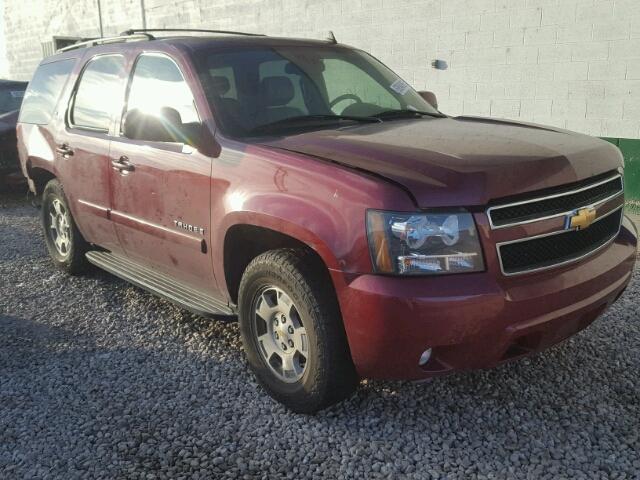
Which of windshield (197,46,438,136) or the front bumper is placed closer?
the front bumper

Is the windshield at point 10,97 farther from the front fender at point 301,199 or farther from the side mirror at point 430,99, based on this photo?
the front fender at point 301,199

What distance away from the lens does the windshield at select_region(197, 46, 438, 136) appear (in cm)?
350

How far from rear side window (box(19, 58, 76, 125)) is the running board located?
1354 mm

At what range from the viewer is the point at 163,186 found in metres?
3.65

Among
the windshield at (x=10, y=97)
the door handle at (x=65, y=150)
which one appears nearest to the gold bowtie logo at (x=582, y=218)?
the door handle at (x=65, y=150)

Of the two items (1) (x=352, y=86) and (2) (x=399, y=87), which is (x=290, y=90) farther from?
(2) (x=399, y=87)

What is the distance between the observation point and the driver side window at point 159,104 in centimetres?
346

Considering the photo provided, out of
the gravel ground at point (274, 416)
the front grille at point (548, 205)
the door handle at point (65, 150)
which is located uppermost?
the front grille at point (548, 205)

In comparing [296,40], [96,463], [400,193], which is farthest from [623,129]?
[96,463]

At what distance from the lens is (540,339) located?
276 centimetres

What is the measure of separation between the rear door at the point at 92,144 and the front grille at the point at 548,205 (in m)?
2.71

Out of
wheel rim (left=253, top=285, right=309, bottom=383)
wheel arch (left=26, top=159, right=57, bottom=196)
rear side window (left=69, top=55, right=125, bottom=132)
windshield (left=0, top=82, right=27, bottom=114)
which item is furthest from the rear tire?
windshield (left=0, top=82, right=27, bottom=114)

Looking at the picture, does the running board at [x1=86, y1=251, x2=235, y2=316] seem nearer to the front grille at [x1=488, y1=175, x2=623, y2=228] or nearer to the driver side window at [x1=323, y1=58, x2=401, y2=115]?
the driver side window at [x1=323, y1=58, x2=401, y2=115]

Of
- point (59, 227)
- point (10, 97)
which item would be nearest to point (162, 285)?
point (59, 227)
